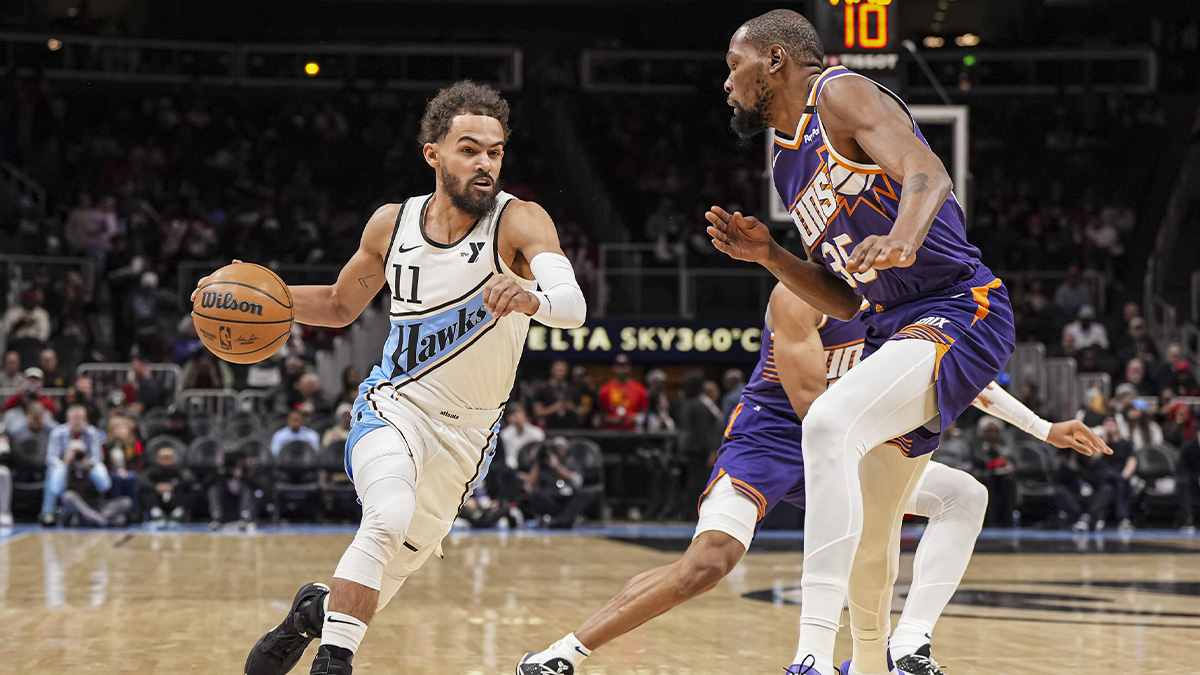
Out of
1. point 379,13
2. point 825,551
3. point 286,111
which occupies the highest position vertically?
point 379,13

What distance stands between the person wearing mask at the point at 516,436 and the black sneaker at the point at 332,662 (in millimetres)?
11049

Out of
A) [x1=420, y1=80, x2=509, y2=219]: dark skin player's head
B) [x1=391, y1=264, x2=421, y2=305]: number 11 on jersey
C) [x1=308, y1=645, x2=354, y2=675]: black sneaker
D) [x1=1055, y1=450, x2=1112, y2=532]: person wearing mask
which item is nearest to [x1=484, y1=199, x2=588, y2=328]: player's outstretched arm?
[x1=420, y1=80, x2=509, y2=219]: dark skin player's head

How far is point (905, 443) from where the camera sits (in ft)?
14.4

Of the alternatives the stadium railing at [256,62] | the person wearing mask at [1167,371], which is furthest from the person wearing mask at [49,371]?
the person wearing mask at [1167,371]

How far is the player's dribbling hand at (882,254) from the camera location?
146 inches

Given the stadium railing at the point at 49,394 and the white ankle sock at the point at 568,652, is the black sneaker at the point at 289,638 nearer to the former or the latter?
the white ankle sock at the point at 568,652

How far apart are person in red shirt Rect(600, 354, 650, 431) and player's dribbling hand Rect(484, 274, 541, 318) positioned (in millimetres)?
12676

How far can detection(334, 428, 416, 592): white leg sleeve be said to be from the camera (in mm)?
4480

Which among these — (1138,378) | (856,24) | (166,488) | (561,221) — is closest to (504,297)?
(856,24)

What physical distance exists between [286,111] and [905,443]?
2181 centimetres

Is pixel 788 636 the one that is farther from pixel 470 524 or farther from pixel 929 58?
pixel 929 58


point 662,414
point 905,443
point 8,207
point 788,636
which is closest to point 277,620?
point 788,636

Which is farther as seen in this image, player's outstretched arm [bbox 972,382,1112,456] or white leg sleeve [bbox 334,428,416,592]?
player's outstretched arm [bbox 972,382,1112,456]

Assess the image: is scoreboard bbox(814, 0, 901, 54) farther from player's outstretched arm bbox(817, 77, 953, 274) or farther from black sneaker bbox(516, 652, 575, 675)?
black sneaker bbox(516, 652, 575, 675)
